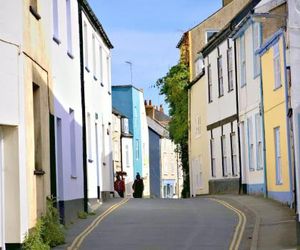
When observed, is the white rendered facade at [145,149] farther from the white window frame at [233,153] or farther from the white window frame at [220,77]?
the white window frame at [233,153]

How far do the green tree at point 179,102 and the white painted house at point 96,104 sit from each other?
519 inches

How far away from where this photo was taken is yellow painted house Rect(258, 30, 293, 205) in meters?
22.1

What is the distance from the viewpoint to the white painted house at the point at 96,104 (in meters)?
25.5

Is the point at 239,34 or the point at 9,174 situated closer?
the point at 9,174

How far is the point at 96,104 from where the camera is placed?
92.4ft

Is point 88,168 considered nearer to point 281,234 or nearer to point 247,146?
point 247,146

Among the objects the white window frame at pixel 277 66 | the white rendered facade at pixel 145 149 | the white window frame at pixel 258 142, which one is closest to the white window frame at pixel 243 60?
the white window frame at pixel 258 142

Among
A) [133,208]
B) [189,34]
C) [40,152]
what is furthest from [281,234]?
[189,34]

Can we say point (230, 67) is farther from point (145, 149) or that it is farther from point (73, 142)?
point (145, 149)

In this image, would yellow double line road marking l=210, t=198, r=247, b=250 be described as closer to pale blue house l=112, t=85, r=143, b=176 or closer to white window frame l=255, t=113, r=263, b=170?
white window frame l=255, t=113, r=263, b=170

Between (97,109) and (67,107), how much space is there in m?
7.76

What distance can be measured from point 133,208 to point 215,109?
12.8 meters

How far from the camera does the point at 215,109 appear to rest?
36.6 meters

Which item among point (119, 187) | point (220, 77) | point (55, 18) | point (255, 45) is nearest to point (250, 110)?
point (255, 45)
